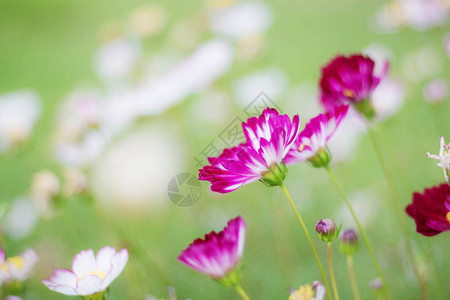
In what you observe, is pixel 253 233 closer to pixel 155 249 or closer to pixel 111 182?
pixel 155 249

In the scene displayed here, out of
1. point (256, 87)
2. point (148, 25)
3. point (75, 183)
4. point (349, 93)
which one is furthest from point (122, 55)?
point (349, 93)

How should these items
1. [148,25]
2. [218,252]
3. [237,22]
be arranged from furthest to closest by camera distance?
[237,22], [148,25], [218,252]

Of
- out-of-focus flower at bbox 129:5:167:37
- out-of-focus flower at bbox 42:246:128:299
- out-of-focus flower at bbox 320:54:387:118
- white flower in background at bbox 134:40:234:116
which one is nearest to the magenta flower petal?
out-of-focus flower at bbox 320:54:387:118

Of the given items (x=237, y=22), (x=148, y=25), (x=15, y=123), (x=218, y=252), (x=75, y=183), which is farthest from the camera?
(x=237, y=22)

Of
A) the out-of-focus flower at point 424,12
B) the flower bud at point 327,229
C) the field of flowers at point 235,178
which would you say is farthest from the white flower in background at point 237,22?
the flower bud at point 327,229

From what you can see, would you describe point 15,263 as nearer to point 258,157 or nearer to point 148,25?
point 258,157

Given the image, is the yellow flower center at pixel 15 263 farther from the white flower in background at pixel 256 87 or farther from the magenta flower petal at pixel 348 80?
the white flower in background at pixel 256 87
